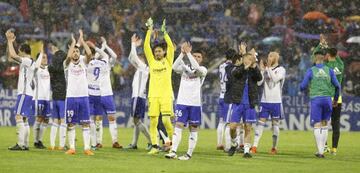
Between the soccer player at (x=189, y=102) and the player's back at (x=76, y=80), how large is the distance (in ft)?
6.80

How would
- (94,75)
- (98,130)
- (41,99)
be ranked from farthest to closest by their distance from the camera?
(98,130)
(94,75)
(41,99)

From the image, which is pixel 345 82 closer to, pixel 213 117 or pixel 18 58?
pixel 213 117

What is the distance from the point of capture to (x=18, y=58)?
2136 centimetres

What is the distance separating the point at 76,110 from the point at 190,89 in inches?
102

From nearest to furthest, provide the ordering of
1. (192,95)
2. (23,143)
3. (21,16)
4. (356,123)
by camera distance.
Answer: (192,95) < (23,143) < (356,123) < (21,16)

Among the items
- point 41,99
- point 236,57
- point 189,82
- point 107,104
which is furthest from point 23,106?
point 236,57

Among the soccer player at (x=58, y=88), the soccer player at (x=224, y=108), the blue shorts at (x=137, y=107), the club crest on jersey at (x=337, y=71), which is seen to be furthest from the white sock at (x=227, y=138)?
the soccer player at (x=58, y=88)

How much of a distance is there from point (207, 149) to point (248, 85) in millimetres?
3074

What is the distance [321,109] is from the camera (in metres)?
21.3

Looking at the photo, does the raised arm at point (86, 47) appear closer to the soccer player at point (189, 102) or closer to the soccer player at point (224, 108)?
the soccer player at point (189, 102)

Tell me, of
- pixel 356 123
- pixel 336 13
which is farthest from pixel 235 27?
pixel 356 123

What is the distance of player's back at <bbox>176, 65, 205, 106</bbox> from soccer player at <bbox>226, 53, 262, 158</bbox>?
86 centimetres

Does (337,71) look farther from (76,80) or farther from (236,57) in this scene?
(76,80)

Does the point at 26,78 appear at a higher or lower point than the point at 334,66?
lower
